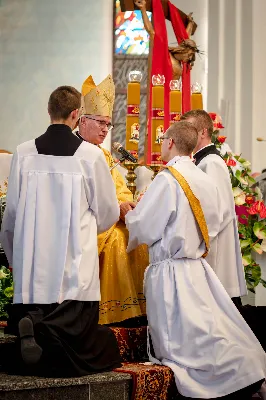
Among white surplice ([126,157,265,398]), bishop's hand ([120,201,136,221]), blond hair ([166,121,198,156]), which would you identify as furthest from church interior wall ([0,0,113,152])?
white surplice ([126,157,265,398])

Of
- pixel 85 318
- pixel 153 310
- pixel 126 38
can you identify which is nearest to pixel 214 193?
pixel 153 310

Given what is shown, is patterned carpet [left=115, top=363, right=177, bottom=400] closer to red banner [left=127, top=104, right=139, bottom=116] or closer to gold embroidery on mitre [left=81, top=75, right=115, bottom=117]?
gold embroidery on mitre [left=81, top=75, right=115, bottom=117]

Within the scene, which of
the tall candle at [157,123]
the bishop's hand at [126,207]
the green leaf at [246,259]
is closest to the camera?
the bishop's hand at [126,207]

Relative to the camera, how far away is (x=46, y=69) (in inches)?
384

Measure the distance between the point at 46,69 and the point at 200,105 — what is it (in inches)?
133

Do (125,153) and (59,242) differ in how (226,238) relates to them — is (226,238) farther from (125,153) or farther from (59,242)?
(59,242)

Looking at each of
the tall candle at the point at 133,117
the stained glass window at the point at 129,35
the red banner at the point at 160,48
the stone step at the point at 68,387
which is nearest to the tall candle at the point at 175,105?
the tall candle at the point at 133,117

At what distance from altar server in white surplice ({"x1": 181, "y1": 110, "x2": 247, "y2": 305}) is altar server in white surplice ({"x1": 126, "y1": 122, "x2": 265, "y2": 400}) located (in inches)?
16.1

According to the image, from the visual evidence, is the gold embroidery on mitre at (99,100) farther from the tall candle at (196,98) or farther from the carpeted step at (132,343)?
the carpeted step at (132,343)

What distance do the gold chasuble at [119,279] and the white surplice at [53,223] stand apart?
Answer: 721 millimetres

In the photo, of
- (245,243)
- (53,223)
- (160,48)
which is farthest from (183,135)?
(160,48)

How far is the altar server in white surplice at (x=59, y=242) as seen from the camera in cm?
471

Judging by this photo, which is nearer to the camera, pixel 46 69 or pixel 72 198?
pixel 72 198

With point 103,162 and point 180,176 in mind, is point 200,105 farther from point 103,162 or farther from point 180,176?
point 103,162
